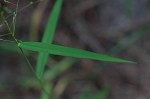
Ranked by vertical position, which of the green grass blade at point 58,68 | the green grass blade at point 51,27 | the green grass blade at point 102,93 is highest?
the green grass blade at point 51,27

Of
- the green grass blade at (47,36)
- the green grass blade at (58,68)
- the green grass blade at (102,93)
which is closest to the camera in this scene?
the green grass blade at (47,36)

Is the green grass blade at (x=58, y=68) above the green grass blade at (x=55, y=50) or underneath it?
underneath

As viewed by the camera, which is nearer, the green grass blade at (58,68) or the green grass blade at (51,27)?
the green grass blade at (51,27)

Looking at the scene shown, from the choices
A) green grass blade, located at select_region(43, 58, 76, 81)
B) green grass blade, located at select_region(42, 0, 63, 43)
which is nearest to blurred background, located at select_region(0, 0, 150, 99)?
green grass blade, located at select_region(43, 58, 76, 81)

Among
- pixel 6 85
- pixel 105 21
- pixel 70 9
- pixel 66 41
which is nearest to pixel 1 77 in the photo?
pixel 6 85

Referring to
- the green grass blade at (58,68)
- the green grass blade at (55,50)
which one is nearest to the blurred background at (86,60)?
the green grass blade at (58,68)

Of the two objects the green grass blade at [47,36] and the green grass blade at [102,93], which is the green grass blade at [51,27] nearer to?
the green grass blade at [47,36]

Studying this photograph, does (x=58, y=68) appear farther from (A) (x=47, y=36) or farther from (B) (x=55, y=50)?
(B) (x=55, y=50)

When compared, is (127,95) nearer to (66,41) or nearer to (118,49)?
(118,49)

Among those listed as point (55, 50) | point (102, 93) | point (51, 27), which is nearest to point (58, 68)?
point (102, 93)
